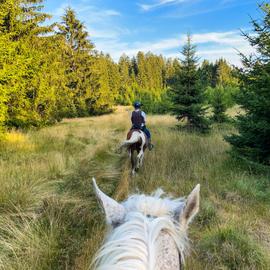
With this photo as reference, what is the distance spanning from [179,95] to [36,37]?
27.4 ft

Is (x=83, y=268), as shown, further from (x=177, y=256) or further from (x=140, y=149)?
(x=140, y=149)

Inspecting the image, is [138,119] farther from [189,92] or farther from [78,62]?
[78,62]

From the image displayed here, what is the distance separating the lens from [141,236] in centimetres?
126

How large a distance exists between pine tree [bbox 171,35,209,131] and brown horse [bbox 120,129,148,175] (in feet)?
22.9

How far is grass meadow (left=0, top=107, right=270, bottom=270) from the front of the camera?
3.77 metres

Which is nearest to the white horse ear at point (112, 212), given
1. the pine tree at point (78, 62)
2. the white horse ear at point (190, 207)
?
the white horse ear at point (190, 207)

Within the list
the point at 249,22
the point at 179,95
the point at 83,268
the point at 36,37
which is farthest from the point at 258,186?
the point at 36,37

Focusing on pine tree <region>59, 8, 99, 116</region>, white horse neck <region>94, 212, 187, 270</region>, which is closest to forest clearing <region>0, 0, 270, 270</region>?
white horse neck <region>94, 212, 187, 270</region>

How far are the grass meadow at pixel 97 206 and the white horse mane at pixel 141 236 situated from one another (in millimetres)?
1056

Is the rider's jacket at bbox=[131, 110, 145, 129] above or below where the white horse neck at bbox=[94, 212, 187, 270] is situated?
below

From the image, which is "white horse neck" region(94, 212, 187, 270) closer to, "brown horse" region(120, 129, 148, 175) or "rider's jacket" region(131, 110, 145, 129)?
"brown horse" region(120, 129, 148, 175)

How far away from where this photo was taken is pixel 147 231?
1.32 meters

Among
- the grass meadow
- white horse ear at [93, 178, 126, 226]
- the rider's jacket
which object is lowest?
the grass meadow

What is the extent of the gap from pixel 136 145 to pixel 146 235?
310 inches
